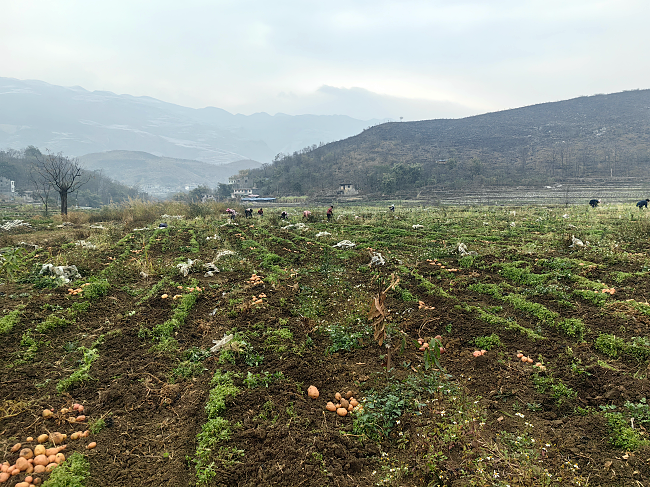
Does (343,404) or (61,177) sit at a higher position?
(61,177)

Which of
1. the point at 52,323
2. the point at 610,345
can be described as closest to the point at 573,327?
the point at 610,345

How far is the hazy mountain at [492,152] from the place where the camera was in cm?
6988

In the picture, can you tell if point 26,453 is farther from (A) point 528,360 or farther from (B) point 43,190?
(B) point 43,190

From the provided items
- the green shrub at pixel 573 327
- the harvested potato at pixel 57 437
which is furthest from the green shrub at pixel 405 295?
the harvested potato at pixel 57 437

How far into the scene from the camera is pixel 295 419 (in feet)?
13.3

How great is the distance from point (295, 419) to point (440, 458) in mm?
1744

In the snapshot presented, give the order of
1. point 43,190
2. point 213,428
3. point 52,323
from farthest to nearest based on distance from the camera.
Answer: point 43,190
point 52,323
point 213,428

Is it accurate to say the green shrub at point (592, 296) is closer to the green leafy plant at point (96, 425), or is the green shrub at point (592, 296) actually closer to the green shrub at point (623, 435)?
the green shrub at point (623, 435)

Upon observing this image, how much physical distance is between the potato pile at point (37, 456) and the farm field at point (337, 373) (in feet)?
0.19

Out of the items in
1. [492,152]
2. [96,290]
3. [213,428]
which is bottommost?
[213,428]

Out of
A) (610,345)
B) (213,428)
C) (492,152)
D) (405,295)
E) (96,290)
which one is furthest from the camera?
(492,152)

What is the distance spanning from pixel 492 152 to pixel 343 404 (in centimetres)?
10855

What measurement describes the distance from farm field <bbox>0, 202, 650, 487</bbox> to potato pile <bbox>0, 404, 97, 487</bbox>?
0.19 ft

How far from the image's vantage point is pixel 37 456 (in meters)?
3.30
